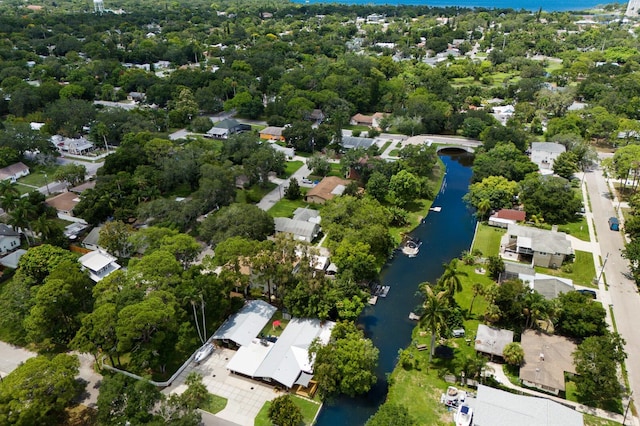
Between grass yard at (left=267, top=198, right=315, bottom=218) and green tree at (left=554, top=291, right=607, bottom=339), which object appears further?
grass yard at (left=267, top=198, right=315, bottom=218)

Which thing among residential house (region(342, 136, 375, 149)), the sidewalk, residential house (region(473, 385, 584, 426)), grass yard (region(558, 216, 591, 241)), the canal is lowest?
the canal

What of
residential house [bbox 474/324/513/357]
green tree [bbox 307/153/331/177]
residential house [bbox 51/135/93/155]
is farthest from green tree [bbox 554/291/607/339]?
residential house [bbox 51/135/93/155]

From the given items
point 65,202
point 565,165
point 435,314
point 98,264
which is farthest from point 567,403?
point 65,202

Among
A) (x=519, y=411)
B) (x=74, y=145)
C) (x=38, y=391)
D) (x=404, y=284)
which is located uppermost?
(x=74, y=145)

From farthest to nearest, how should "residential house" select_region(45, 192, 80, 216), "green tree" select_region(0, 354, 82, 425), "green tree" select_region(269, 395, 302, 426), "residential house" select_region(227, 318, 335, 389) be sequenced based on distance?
"residential house" select_region(45, 192, 80, 216) < "residential house" select_region(227, 318, 335, 389) < "green tree" select_region(269, 395, 302, 426) < "green tree" select_region(0, 354, 82, 425)

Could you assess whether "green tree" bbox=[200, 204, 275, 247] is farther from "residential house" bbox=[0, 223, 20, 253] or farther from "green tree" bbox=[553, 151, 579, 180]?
"green tree" bbox=[553, 151, 579, 180]

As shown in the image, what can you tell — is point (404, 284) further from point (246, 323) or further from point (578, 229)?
point (578, 229)

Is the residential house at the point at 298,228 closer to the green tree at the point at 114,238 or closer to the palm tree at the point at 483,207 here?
the green tree at the point at 114,238
